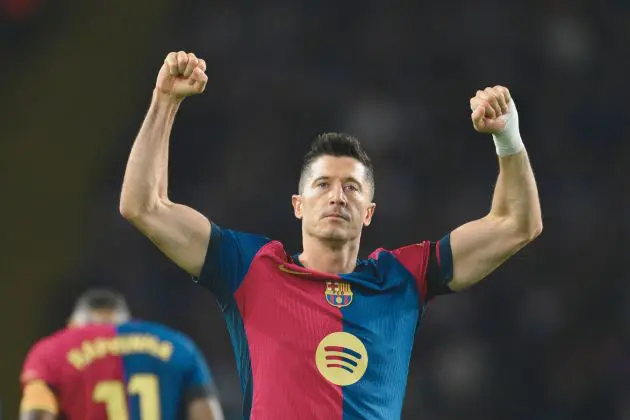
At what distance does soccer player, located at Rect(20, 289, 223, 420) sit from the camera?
16.1ft

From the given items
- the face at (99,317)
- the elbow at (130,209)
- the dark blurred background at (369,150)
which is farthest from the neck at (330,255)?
the dark blurred background at (369,150)

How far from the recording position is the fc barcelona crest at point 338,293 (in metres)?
3.73

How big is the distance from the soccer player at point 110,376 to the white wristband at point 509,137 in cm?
189

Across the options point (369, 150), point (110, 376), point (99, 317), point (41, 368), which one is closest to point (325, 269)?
point (110, 376)

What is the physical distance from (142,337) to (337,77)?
19.9ft

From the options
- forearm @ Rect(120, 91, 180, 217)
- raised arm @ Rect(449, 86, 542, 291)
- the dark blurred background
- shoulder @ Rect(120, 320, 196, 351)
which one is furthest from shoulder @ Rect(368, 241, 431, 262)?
the dark blurred background

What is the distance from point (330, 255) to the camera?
12.9 feet

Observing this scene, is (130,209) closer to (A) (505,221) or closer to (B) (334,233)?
(B) (334,233)

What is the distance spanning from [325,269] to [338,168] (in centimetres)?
35

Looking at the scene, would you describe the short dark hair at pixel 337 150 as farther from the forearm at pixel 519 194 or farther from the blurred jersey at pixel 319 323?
the forearm at pixel 519 194

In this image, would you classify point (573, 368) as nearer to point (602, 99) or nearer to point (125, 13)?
point (602, 99)

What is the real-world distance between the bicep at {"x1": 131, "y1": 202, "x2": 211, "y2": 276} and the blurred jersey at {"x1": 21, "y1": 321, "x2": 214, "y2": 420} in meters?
1.32

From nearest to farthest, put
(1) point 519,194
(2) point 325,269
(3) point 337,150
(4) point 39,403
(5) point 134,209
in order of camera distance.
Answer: (5) point 134,209, (1) point 519,194, (2) point 325,269, (3) point 337,150, (4) point 39,403

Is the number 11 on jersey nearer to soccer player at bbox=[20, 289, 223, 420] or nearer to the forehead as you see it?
soccer player at bbox=[20, 289, 223, 420]
